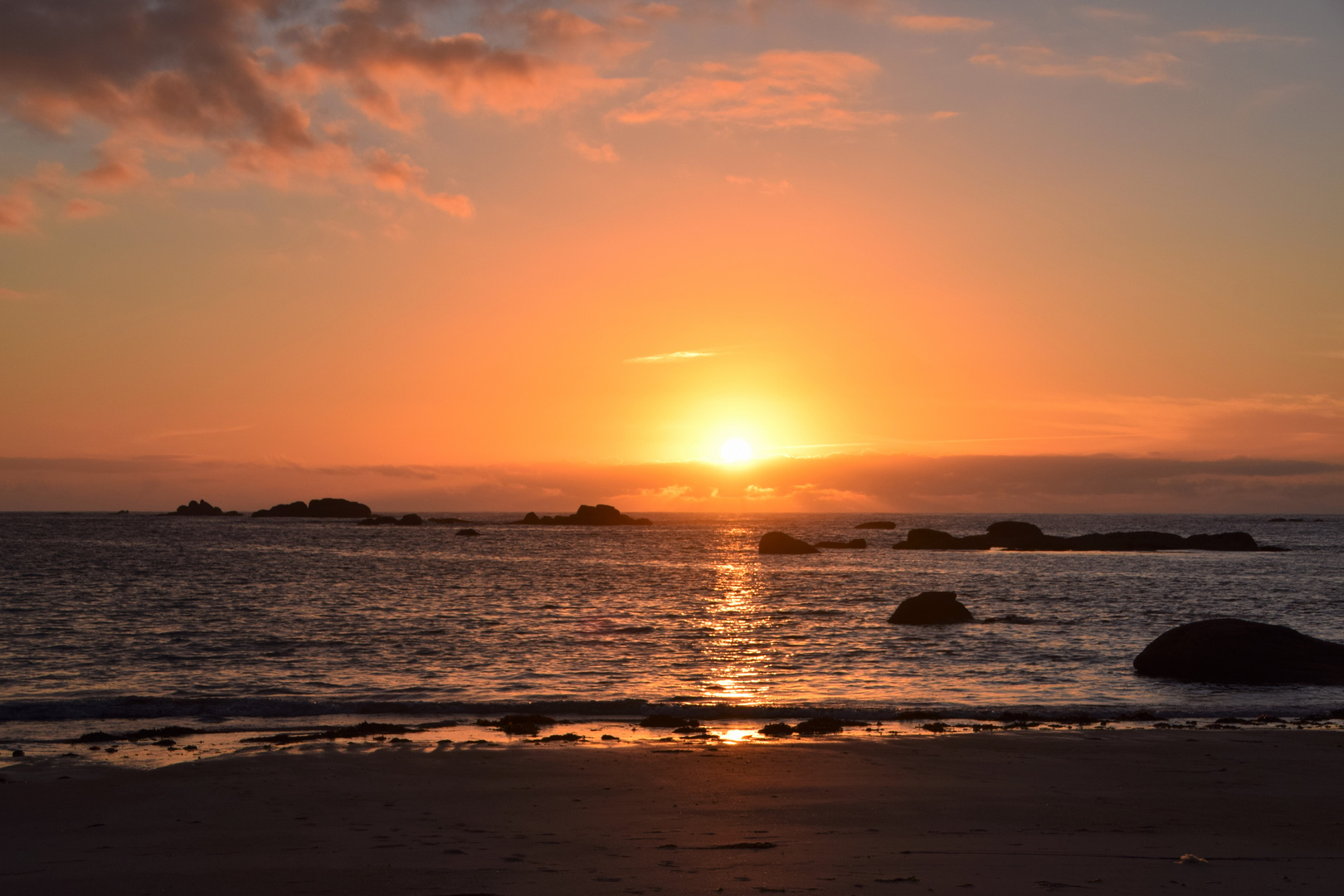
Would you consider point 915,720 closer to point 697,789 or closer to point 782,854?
point 697,789

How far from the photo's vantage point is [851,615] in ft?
128

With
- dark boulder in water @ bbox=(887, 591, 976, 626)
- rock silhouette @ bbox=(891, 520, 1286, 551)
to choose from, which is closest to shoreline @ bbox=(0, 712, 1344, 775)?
dark boulder in water @ bbox=(887, 591, 976, 626)

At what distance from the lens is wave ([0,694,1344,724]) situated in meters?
18.1

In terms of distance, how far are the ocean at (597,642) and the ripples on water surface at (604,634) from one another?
0.14 metres

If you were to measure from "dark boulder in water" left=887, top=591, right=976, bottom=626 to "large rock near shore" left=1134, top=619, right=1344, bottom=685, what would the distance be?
11.2 m

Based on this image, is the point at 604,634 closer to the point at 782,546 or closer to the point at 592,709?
the point at 592,709

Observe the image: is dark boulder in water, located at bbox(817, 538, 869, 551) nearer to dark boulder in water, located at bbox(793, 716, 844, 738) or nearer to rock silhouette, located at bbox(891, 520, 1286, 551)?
rock silhouette, located at bbox(891, 520, 1286, 551)

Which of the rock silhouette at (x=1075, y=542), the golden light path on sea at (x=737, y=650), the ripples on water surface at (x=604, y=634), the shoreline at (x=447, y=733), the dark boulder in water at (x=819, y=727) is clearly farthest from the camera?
the rock silhouette at (x=1075, y=542)

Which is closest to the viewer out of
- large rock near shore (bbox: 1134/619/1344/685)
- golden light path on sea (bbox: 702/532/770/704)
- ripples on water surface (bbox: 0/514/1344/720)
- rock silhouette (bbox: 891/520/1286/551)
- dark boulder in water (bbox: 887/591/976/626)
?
ripples on water surface (bbox: 0/514/1344/720)

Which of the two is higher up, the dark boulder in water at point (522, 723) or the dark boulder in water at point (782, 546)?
the dark boulder in water at point (522, 723)

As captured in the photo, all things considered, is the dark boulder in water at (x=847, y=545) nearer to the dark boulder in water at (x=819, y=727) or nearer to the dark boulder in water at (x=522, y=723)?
the dark boulder in water at (x=819, y=727)

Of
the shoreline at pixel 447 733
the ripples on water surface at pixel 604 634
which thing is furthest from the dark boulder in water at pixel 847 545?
the shoreline at pixel 447 733

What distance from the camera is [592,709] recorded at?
62.5 feet

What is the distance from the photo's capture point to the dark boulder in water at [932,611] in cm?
3469
